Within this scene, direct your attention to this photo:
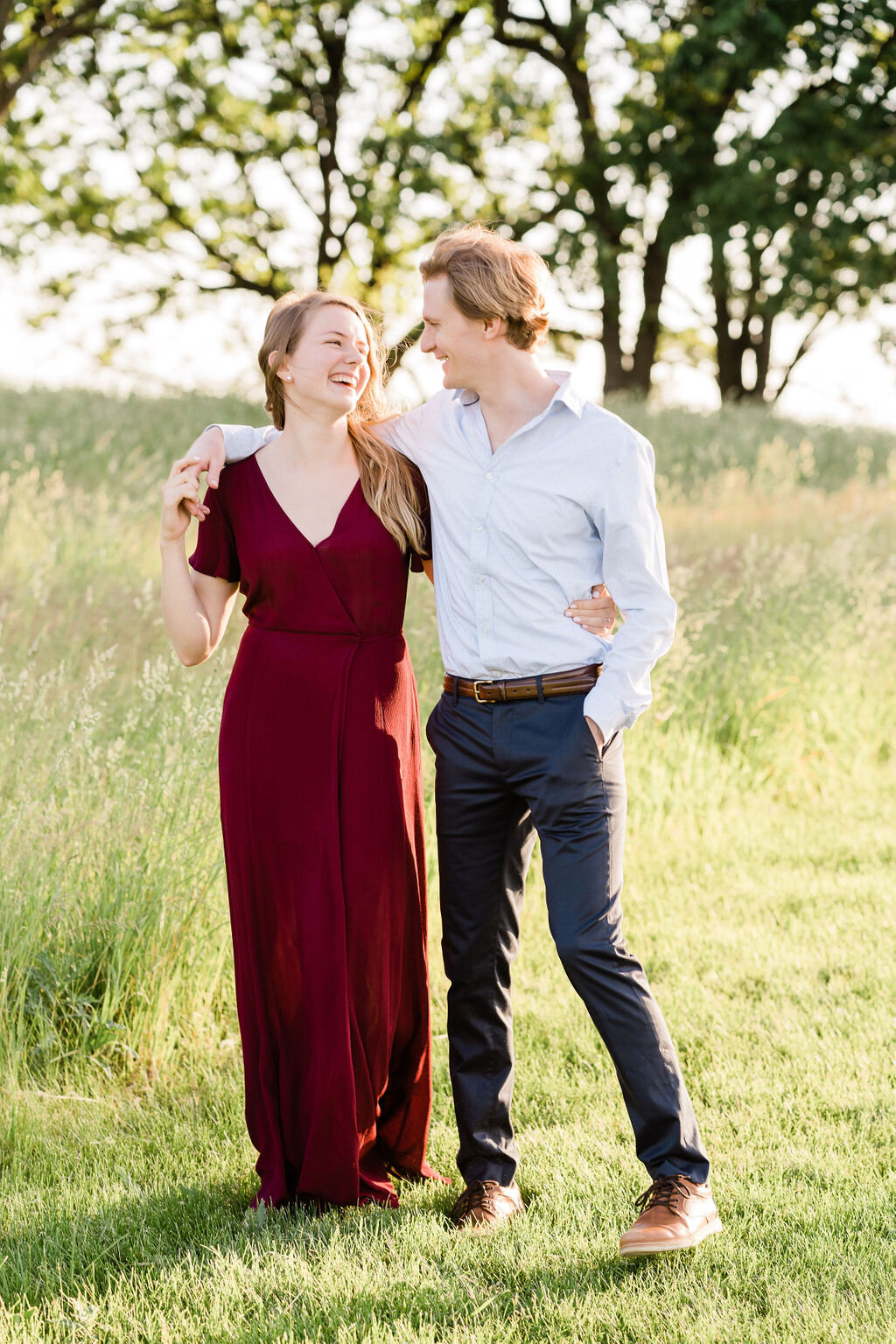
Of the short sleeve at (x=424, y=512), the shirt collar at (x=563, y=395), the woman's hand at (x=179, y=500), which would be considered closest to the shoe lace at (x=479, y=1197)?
the short sleeve at (x=424, y=512)

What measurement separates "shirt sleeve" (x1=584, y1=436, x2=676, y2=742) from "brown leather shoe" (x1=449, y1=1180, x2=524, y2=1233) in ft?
3.82

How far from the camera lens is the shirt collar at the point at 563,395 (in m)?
2.92

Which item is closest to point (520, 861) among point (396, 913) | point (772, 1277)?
point (396, 913)

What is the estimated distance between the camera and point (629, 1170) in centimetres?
327

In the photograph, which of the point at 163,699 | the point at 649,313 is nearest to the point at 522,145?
the point at 649,313

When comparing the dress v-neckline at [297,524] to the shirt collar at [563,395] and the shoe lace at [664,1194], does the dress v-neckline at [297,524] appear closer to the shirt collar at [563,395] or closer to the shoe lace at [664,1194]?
the shirt collar at [563,395]

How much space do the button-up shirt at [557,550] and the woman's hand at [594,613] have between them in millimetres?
23

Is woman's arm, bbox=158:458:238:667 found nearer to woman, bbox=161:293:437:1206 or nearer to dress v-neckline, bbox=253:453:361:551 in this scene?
woman, bbox=161:293:437:1206

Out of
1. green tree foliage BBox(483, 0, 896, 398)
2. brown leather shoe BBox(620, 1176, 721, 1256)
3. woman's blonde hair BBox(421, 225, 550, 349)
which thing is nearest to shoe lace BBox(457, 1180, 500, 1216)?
brown leather shoe BBox(620, 1176, 721, 1256)

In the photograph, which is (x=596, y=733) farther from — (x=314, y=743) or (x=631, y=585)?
(x=314, y=743)

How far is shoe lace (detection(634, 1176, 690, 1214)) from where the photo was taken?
2.80 m

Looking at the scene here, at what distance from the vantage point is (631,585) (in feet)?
9.52

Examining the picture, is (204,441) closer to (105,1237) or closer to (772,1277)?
(105,1237)

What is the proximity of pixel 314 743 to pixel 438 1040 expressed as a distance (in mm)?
1665
